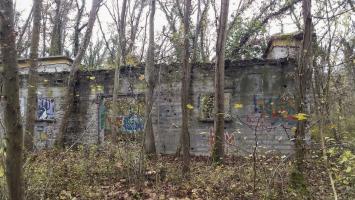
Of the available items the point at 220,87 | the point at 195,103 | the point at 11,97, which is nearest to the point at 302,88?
the point at 220,87

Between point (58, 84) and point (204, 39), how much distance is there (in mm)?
9035

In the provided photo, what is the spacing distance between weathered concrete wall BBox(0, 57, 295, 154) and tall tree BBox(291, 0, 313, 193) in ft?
18.4

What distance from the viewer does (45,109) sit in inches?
592

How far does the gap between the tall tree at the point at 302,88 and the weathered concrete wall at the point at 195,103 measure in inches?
220

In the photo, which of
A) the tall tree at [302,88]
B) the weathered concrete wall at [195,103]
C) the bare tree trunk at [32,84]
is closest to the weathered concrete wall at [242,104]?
the weathered concrete wall at [195,103]

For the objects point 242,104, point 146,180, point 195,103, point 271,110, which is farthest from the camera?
point 195,103

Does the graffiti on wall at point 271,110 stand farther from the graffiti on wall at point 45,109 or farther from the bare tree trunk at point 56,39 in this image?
the bare tree trunk at point 56,39

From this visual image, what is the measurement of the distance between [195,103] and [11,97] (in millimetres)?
10595

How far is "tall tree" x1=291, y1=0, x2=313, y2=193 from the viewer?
18.3 feet

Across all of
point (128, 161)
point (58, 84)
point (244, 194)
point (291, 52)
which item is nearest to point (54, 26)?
point (58, 84)

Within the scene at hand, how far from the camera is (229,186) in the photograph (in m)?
6.45

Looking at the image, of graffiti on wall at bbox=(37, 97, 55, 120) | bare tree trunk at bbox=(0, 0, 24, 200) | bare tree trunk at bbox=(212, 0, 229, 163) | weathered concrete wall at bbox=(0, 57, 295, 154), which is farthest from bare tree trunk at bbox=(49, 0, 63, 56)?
bare tree trunk at bbox=(0, 0, 24, 200)

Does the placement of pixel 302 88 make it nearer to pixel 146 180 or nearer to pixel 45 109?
pixel 146 180

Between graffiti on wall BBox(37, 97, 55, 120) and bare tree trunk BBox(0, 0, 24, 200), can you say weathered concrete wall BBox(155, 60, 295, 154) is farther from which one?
bare tree trunk BBox(0, 0, 24, 200)
